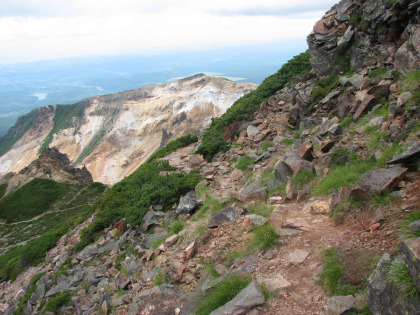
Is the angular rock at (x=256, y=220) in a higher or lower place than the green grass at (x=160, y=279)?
higher

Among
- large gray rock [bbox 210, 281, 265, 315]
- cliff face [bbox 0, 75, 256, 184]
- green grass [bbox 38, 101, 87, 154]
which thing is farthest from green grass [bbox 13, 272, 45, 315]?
green grass [bbox 38, 101, 87, 154]

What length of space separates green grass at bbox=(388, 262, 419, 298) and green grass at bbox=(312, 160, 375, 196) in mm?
3090

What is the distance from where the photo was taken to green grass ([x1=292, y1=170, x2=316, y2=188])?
723 centimetres

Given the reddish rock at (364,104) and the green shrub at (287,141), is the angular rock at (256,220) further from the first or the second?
the green shrub at (287,141)

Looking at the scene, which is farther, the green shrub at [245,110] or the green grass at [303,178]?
the green shrub at [245,110]

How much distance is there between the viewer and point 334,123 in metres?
9.39

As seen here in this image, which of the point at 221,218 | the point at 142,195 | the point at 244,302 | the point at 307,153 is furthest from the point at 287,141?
the point at 244,302

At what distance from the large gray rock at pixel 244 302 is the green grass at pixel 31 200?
4345cm

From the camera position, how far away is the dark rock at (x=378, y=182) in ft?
15.8

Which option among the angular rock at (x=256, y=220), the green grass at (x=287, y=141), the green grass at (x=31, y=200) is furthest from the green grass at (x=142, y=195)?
the green grass at (x=31, y=200)

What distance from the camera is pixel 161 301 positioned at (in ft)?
17.5

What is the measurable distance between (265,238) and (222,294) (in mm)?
1478

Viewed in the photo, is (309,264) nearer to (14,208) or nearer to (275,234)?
(275,234)

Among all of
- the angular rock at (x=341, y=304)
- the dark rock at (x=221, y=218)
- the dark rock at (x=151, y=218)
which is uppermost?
the angular rock at (x=341, y=304)
